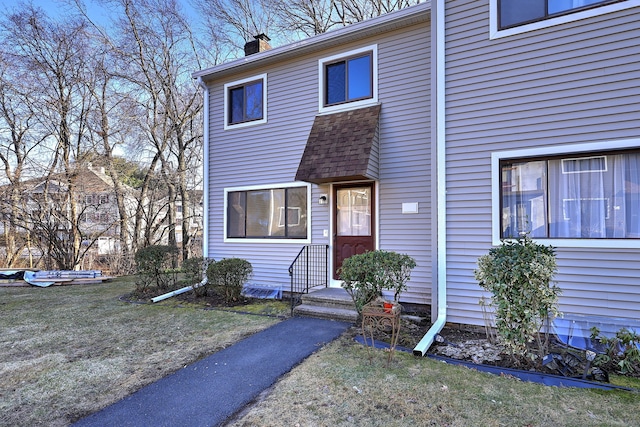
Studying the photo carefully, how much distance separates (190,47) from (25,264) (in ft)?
35.3

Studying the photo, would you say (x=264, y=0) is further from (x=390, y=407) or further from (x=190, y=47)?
(x=390, y=407)

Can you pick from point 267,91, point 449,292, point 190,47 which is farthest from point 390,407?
point 190,47

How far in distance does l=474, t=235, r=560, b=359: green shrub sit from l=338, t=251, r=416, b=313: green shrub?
4.48 ft

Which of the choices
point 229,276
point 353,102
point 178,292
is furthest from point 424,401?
point 178,292

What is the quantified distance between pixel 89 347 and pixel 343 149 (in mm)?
4954

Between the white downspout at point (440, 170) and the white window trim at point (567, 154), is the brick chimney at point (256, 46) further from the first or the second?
the white window trim at point (567, 154)

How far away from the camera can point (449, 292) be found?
197 inches

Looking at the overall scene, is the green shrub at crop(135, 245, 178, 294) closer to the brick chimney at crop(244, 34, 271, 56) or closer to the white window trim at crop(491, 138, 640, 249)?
the brick chimney at crop(244, 34, 271, 56)

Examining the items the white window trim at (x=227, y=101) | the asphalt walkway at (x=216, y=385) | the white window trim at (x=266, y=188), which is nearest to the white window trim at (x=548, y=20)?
the white window trim at (x=266, y=188)

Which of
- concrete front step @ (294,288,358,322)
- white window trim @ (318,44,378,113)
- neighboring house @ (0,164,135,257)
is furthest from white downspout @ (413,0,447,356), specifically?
neighboring house @ (0,164,135,257)

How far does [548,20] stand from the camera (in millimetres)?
4535

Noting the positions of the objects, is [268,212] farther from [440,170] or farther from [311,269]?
[440,170]

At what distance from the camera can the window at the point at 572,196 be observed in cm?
418

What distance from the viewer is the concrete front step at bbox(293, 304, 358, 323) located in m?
5.45
